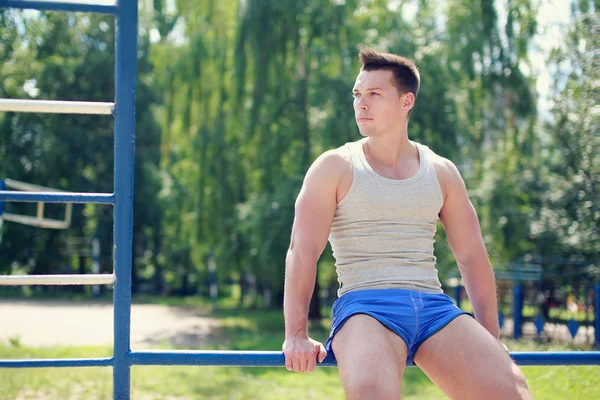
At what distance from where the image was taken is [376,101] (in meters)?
2.10

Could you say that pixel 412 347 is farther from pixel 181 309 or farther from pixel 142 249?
pixel 142 249

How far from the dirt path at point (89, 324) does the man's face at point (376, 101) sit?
7.26 m

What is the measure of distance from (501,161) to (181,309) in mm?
8659

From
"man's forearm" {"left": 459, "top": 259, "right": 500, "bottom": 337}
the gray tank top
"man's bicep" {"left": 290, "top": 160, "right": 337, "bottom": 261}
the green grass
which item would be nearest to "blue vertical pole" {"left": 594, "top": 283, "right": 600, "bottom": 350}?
the green grass

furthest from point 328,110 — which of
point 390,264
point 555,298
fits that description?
point 390,264

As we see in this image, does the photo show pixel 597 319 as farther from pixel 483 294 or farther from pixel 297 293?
pixel 297 293

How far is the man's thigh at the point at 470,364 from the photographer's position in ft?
5.90

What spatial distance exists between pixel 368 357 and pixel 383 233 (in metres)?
0.42

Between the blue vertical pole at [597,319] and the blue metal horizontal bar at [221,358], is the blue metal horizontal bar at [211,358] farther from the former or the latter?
the blue vertical pole at [597,319]

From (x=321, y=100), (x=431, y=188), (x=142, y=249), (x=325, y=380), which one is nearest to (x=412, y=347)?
(x=431, y=188)

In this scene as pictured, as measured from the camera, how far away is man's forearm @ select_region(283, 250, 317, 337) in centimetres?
188

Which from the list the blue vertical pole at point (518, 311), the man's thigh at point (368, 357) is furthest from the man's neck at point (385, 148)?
the blue vertical pole at point (518, 311)

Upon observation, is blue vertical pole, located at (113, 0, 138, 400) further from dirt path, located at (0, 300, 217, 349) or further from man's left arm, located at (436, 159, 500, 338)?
dirt path, located at (0, 300, 217, 349)

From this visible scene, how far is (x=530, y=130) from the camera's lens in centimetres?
1011
